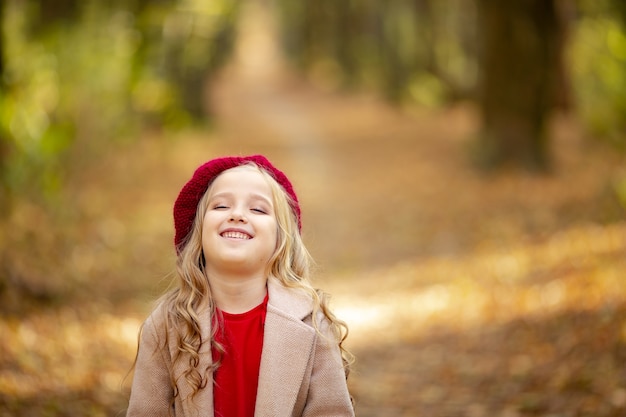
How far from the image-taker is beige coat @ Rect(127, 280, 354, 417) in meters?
2.51

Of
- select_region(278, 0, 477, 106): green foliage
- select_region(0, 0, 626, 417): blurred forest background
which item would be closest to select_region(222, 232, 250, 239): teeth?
select_region(0, 0, 626, 417): blurred forest background

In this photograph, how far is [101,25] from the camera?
9.52 meters

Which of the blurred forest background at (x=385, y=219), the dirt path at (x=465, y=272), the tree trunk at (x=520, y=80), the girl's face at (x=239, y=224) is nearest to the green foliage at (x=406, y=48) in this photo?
the blurred forest background at (x=385, y=219)

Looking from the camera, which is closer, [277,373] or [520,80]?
[277,373]

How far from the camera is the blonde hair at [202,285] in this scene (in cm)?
254

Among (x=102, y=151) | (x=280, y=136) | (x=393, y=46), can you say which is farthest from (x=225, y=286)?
(x=393, y=46)

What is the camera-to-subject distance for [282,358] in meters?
2.53

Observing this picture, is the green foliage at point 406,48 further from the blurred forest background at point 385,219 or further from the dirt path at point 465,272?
the dirt path at point 465,272

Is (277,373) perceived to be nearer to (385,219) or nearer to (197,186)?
(197,186)

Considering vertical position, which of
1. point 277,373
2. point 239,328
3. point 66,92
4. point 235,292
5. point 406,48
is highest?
point 406,48

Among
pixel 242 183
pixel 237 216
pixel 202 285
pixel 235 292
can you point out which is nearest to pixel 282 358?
pixel 235 292

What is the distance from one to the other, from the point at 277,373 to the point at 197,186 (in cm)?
79

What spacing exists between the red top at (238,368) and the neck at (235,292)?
2.0 inches

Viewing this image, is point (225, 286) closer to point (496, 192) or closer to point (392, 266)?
point (392, 266)
